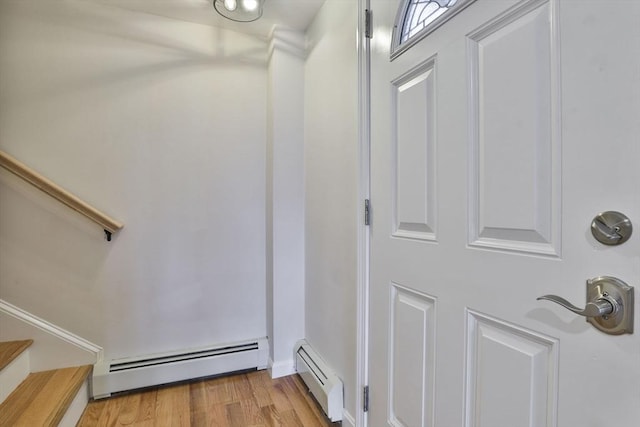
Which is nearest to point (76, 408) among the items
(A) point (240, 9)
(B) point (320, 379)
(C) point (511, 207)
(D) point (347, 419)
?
(B) point (320, 379)

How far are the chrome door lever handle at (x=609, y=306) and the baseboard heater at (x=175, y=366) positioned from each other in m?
1.84

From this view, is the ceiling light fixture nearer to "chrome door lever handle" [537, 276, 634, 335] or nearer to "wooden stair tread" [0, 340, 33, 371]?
"chrome door lever handle" [537, 276, 634, 335]

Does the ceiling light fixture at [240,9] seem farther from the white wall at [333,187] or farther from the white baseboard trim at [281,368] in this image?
the white baseboard trim at [281,368]

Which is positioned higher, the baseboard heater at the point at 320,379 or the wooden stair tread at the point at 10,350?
the wooden stair tread at the point at 10,350

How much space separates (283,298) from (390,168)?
3.93 ft

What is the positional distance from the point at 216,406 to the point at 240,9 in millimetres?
2172

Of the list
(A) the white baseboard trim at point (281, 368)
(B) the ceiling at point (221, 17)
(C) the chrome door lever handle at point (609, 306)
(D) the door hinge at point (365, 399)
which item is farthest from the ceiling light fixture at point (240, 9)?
(A) the white baseboard trim at point (281, 368)

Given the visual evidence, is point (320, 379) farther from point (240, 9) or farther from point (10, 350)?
Result: point (240, 9)

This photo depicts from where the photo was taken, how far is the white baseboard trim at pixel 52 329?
161 centimetres

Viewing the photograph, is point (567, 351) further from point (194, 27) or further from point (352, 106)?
point (194, 27)

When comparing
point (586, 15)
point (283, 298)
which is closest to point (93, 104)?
point (283, 298)

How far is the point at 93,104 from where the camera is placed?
176cm

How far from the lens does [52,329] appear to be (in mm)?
1675

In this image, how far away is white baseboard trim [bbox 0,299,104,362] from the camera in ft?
5.28
